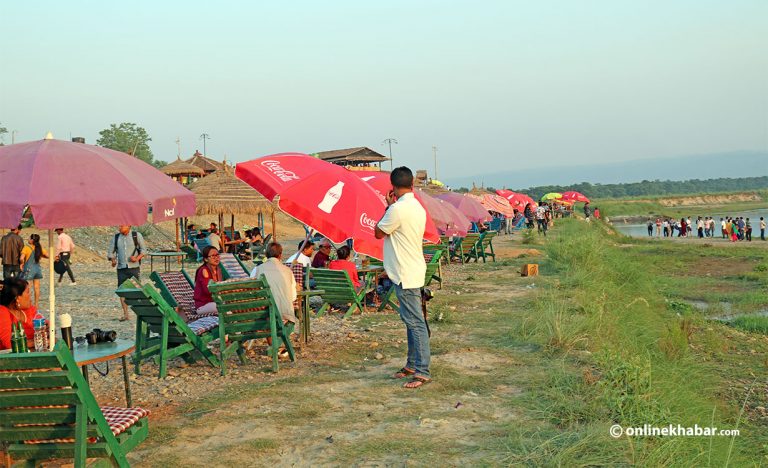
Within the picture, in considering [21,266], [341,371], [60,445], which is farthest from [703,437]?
[21,266]

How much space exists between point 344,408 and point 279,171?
3084 millimetres

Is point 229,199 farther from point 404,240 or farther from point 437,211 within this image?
point 404,240

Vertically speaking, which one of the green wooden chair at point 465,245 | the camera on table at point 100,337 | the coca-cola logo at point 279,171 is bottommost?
the green wooden chair at point 465,245

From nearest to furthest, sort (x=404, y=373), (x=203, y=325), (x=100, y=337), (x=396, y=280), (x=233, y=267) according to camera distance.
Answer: (x=100, y=337)
(x=396, y=280)
(x=404, y=373)
(x=203, y=325)
(x=233, y=267)

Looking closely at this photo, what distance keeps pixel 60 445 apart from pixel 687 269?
25061 millimetres

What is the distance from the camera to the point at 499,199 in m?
34.1

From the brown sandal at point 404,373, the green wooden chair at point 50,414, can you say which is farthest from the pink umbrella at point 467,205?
the green wooden chair at point 50,414

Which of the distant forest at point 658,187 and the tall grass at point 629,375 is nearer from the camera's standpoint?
the tall grass at point 629,375

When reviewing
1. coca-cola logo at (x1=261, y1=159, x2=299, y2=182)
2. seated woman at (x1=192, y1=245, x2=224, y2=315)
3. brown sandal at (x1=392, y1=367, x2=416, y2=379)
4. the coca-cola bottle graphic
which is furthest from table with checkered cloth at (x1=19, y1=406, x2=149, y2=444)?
coca-cola logo at (x1=261, y1=159, x2=299, y2=182)

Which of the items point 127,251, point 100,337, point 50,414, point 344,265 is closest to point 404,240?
point 100,337

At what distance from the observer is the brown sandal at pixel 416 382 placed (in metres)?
5.81

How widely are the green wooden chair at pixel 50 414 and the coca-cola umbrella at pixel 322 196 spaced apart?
3662 mm

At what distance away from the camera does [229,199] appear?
679 inches

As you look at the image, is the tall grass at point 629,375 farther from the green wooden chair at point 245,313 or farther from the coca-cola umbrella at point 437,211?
the green wooden chair at point 245,313
